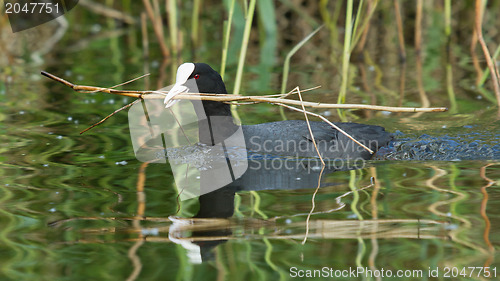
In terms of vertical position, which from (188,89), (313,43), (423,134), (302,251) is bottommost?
(302,251)

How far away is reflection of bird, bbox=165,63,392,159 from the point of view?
4375 mm

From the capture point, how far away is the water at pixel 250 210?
2703 millimetres

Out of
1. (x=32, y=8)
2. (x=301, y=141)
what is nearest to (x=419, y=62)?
(x=301, y=141)

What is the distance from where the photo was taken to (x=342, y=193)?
359cm

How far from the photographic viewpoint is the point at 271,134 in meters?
4.43

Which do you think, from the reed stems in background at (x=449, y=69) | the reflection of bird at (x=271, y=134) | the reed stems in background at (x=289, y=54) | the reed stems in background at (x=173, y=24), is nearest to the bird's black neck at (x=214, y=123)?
the reflection of bird at (x=271, y=134)

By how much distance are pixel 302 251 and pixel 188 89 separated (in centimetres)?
186

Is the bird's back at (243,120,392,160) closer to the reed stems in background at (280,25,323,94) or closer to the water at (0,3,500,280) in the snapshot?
the water at (0,3,500,280)

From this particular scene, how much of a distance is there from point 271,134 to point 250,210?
3.86ft

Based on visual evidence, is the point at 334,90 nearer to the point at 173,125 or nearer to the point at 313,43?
the point at 173,125

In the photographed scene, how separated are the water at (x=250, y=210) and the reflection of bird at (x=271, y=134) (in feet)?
0.46

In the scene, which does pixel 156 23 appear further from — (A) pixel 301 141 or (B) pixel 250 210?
(B) pixel 250 210

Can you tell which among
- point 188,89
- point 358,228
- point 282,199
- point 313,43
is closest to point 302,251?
point 358,228

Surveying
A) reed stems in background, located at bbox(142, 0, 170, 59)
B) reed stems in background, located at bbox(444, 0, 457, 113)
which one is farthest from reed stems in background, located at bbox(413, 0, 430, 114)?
reed stems in background, located at bbox(142, 0, 170, 59)
